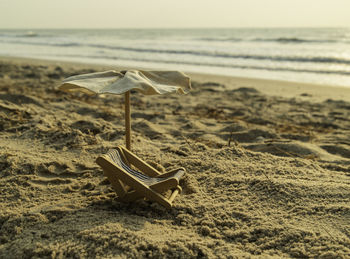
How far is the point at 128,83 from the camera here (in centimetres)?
239

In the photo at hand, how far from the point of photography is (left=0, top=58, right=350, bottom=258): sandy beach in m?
2.28

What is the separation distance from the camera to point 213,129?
519 cm

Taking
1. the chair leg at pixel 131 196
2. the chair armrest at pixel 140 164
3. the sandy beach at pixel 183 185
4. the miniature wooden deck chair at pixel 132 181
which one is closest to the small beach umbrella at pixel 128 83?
the chair armrest at pixel 140 164

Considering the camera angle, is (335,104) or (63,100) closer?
(63,100)

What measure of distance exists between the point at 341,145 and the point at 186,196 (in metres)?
2.81

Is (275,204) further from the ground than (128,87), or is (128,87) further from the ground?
(128,87)

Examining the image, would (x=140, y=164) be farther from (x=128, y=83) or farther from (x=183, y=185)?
(x=128, y=83)

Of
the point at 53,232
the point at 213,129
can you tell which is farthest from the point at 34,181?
the point at 213,129

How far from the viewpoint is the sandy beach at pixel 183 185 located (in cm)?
228

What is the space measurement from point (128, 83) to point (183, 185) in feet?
4.18

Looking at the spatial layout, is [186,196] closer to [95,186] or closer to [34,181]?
[95,186]

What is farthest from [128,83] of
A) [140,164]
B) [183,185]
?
[183,185]

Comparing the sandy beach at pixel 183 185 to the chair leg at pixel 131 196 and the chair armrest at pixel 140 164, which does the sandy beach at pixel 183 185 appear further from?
the chair armrest at pixel 140 164

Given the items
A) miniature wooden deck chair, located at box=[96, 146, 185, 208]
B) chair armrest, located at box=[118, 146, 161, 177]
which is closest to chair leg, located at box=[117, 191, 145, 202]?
miniature wooden deck chair, located at box=[96, 146, 185, 208]
